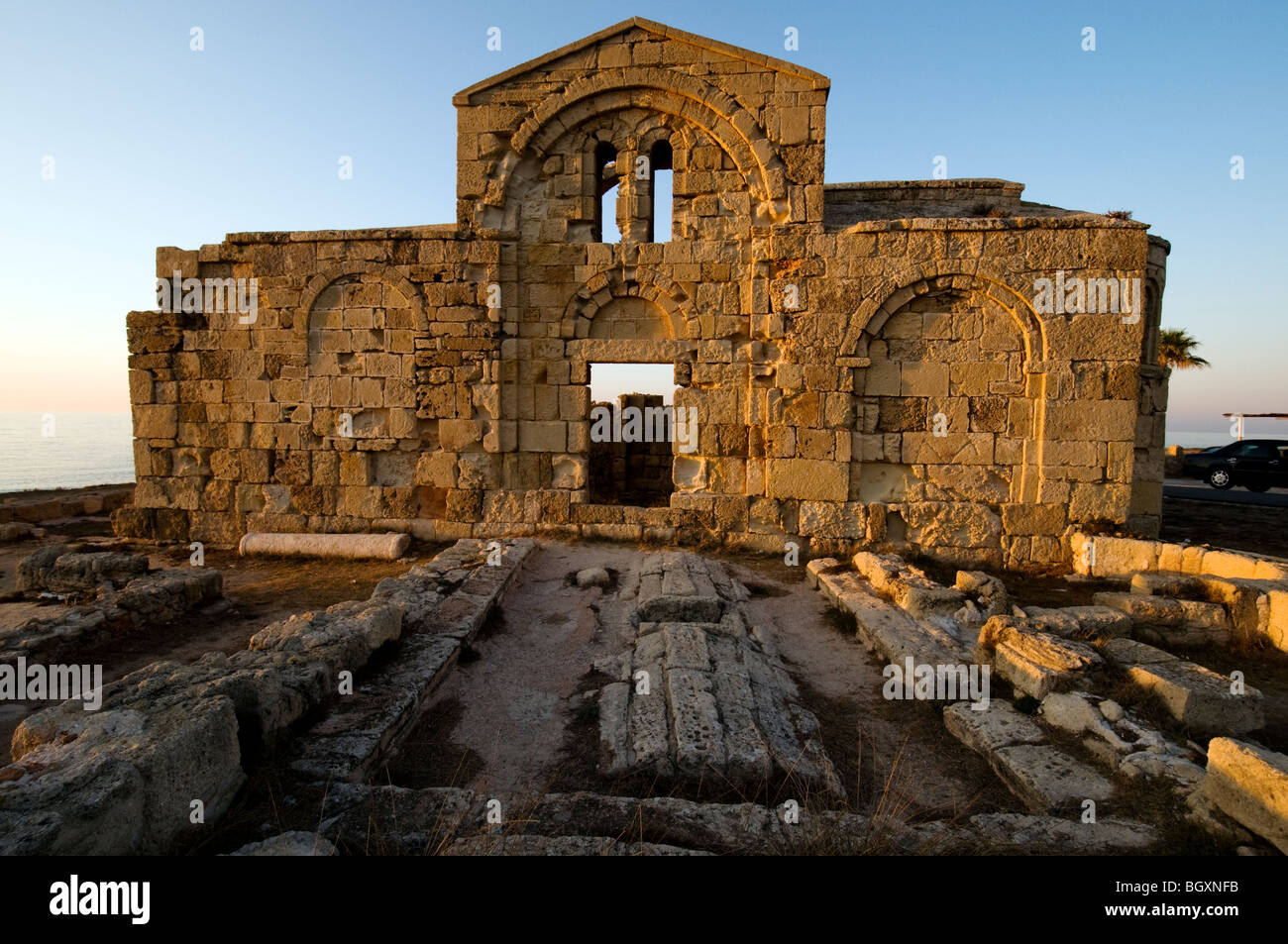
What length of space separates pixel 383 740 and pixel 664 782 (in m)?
1.75

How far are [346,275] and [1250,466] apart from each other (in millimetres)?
23049

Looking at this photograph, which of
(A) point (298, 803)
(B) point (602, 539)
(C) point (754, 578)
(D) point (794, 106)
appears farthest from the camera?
(B) point (602, 539)

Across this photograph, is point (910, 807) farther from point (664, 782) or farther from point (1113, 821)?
point (664, 782)

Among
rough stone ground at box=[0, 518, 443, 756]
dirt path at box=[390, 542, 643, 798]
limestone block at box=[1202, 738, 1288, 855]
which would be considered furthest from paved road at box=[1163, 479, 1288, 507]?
rough stone ground at box=[0, 518, 443, 756]

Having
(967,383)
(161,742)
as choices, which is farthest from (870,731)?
(967,383)

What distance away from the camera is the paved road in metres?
15.5

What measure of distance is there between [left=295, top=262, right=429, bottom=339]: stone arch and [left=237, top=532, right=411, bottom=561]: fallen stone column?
10.3ft

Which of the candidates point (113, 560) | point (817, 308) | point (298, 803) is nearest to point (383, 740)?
point (298, 803)

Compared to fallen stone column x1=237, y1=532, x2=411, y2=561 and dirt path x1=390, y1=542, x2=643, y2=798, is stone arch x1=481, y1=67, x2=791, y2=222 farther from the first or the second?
dirt path x1=390, y1=542, x2=643, y2=798

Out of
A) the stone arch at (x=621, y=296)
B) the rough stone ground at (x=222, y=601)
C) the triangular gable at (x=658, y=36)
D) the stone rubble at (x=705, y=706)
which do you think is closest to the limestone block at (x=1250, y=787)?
the stone rubble at (x=705, y=706)

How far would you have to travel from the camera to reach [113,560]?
8102 mm

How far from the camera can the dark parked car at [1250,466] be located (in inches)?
700
